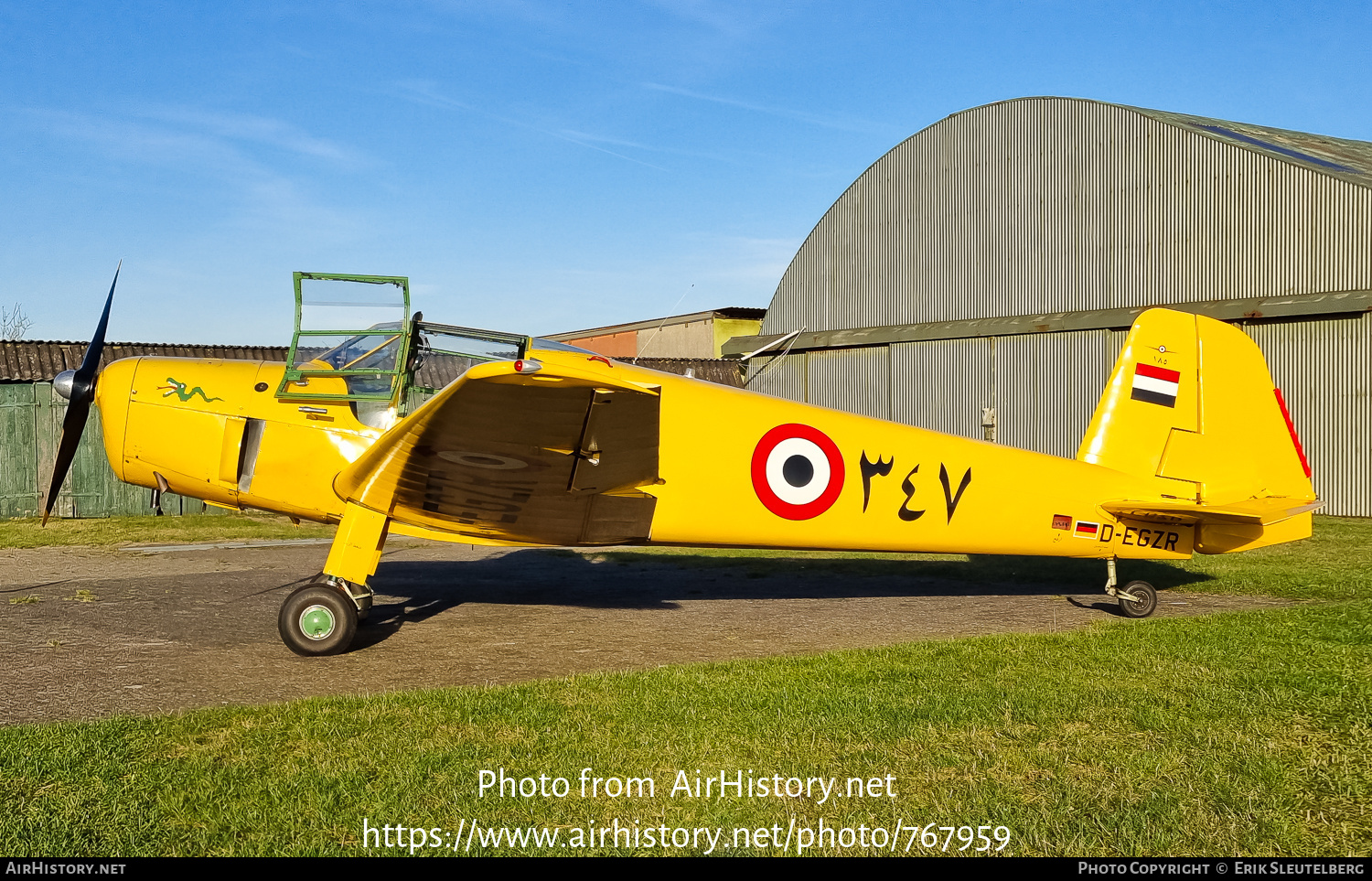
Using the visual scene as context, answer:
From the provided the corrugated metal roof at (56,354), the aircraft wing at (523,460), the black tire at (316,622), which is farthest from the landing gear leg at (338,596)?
the corrugated metal roof at (56,354)

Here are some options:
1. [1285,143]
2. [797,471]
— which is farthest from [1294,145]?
[797,471]

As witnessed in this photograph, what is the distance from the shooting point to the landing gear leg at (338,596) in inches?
279

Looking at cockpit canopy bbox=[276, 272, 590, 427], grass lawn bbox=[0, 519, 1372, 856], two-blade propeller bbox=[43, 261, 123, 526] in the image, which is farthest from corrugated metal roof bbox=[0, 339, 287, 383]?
grass lawn bbox=[0, 519, 1372, 856]

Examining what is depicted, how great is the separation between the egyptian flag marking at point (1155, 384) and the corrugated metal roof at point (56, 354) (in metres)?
15.2

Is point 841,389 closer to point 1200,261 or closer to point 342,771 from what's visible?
point 1200,261

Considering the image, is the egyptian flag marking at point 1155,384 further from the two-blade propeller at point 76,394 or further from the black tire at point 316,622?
the two-blade propeller at point 76,394

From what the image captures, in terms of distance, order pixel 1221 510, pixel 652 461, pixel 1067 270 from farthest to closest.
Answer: pixel 1067 270 < pixel 1221 510 < pixel 652 461

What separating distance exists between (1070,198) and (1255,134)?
516 centimetres

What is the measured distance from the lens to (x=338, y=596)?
7.13 metres

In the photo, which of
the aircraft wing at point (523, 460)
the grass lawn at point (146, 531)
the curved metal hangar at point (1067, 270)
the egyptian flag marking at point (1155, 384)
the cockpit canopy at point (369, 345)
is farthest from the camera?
the curved metal hangar at point (1067, 270)

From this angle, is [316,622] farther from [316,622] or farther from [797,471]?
[797,471]

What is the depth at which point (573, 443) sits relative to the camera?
7.00m

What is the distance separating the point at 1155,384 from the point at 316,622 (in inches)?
279

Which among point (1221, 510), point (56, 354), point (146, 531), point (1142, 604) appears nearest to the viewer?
point (1221, 510)
